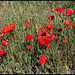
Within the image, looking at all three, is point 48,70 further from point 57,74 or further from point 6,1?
point 6,1

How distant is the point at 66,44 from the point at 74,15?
84 centimetres

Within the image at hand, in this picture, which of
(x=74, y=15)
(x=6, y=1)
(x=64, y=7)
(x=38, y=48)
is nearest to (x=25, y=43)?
(x=38, y=48)

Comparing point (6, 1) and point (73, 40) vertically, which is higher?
point (6, 1)

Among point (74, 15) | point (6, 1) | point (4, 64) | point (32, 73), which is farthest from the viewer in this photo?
point (6, 1)

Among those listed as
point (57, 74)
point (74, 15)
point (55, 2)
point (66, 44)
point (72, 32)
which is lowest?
point (57, 74)

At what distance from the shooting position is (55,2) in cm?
322

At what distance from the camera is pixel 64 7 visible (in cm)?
319

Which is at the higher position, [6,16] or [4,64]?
[6,16]

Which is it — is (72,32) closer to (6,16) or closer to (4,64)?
(4,64)

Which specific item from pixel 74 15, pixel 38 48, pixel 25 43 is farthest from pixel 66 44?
pixel 74 15

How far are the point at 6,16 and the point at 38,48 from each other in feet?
4.05

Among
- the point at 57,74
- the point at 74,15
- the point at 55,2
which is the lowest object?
the point at 57,74

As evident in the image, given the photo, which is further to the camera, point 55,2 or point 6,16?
point 55,2

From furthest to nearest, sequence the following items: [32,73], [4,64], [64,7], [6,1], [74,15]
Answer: [6,1], [64,7], [74,15], [4,64], [32,73]
